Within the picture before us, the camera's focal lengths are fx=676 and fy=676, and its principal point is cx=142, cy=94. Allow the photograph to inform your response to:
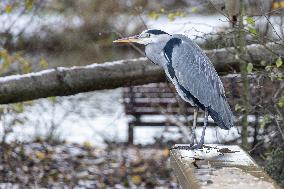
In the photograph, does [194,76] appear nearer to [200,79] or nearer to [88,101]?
[200,79]

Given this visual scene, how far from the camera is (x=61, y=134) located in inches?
380

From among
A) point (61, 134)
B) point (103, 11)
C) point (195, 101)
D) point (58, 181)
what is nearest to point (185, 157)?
point (195, 101)

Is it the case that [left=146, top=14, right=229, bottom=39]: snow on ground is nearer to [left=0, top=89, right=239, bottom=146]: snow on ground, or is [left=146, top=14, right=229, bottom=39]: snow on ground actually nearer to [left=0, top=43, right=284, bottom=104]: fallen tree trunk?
[left=0, top=43, right=284, bottom=104]: fallen tree trunk

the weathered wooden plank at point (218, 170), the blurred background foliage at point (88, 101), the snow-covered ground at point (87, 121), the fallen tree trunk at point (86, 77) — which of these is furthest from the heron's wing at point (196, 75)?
the snow-covered ground at point (87, 121)

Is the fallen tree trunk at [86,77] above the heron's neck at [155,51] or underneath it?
underneath

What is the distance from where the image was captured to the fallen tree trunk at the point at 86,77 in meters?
6.16

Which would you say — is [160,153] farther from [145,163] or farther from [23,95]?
[23,95]

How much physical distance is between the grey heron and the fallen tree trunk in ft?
8.16

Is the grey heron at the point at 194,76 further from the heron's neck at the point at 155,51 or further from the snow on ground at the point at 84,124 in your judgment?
the snow on ground at the point at 84,124

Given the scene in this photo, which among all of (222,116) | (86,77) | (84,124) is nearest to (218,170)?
(222,116)

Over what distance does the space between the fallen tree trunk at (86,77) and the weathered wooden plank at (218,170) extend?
2.61 meters

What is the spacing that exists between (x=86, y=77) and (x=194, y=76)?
273 cm

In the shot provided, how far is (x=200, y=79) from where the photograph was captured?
3627 millimetres

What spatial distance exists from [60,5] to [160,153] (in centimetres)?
830
